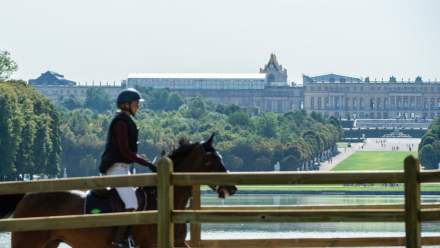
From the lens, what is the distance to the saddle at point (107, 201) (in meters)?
15.6

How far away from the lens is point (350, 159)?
184625 millimetres

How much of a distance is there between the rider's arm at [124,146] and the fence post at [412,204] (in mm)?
3129

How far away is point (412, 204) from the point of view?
43.7 ft

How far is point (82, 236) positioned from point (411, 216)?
325 centimetres

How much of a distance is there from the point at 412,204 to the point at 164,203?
1.89m

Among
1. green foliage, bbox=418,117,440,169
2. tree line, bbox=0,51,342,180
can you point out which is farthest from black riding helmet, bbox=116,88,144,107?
green foliage, bbox=418,117,440,169

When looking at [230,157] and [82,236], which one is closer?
[82,236]

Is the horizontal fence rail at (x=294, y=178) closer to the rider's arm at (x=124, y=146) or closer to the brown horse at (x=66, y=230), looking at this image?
the brown horse at (x=66, y=230)

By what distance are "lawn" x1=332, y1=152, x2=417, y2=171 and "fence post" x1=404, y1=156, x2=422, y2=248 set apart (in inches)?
5612

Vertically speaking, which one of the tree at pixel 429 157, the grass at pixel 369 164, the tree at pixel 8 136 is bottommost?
the grass at pixel 369 164

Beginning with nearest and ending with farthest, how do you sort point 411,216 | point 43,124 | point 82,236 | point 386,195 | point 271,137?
point 411,216 < point 82,236 < point 43,124 < point 386,195 < point 271,137

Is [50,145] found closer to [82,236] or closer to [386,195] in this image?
[386,195]

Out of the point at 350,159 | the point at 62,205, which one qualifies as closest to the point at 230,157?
the point at 350,159

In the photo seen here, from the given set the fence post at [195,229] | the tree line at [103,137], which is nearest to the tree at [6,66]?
the tree line at [103,137]
